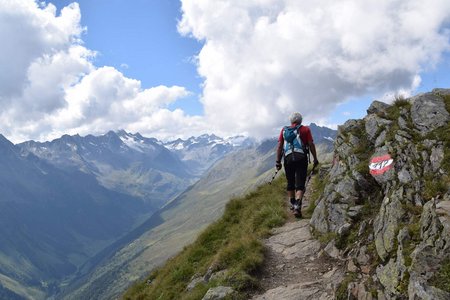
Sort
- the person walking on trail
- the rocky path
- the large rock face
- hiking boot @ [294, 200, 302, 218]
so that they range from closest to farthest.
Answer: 1. the large rock face
2. the rocky path
3. the person walking on trail
4. hiking boot @ [294, 200, 302, 218]

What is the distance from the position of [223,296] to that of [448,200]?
24.7 ft

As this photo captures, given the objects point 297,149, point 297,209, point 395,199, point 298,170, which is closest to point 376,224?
point 395,199

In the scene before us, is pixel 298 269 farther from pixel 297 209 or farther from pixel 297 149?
pixel 297 149

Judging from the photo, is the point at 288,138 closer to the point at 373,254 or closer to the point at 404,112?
the point at 404,112

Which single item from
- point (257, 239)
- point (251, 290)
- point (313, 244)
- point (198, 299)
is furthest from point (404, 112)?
point (198, 299)

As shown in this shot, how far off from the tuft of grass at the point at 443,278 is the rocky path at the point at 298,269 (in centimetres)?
359

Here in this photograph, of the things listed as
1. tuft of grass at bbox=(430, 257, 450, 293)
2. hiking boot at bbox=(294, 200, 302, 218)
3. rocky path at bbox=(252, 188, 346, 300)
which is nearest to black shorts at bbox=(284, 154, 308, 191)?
hiking boot at bbox=(294, 200, 302, 218)

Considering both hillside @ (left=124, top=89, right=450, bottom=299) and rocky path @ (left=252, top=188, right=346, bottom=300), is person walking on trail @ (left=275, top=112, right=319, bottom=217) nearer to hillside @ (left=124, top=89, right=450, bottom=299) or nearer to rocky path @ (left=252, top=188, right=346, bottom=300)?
hillside @ (left=124, top=89, right=450, bottom=299)

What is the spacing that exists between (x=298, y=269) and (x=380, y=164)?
5.23 m

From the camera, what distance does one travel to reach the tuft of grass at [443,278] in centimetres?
777

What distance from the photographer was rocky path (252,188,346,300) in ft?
39.5

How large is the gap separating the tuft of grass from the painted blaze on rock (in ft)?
21.3

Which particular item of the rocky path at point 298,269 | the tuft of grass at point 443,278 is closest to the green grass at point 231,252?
the rocky path at point 298,269

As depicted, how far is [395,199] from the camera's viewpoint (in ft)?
39.5
